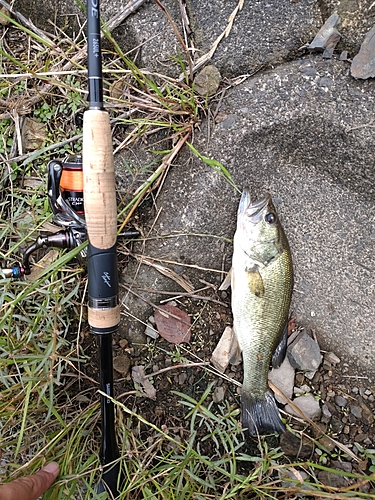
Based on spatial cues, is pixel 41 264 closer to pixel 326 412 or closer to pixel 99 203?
pixel 99 203

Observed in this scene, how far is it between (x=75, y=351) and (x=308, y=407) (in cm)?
134

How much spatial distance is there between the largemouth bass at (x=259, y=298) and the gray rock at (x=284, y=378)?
0.11 meters

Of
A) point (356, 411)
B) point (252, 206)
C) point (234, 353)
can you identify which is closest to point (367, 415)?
point (356, 411)

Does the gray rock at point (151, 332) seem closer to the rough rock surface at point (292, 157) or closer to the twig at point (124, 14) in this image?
the rough rock surface at point (292, 157)

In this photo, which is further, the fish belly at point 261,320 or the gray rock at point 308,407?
the gray rock at point 308,407

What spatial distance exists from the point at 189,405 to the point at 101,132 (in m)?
1.50

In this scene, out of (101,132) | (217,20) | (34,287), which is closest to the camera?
(101,132)

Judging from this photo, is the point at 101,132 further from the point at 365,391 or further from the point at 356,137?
the point at 365,391

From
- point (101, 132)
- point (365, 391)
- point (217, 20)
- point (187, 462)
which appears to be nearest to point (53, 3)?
point (217, 20)

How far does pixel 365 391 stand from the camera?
2510mm

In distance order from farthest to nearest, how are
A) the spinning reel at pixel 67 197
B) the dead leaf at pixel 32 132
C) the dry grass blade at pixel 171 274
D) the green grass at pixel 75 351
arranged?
the dead leaf at pixel 32 132, the dry grass blade at pixel 171 274, the green grass at pixel 75 351, the spinning reel at pixel 67 197

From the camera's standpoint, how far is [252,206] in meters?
2.29

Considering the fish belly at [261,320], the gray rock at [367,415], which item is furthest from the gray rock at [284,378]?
the gray rock at [367,415]

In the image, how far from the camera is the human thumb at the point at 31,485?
190cm
